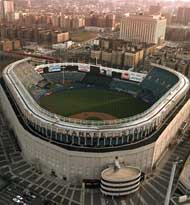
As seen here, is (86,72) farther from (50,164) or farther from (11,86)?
(50,164)

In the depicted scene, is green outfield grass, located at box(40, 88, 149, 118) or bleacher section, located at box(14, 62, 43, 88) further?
bleacher section, located at box(14, 62, 43, 88)

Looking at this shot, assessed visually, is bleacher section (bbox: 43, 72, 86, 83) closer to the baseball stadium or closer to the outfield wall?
the baseball stadium

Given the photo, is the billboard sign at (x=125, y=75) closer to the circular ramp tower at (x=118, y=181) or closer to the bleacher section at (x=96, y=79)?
the bleacher section at (x=96, y=79)

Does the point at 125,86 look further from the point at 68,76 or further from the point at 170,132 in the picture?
the point at 170,132

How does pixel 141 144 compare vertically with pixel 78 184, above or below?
above

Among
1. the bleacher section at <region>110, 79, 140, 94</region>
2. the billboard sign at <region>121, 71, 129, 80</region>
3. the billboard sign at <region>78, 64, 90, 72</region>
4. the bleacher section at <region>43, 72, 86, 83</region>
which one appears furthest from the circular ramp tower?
the billboard sign at <region>78, 64, 90, 72</region>

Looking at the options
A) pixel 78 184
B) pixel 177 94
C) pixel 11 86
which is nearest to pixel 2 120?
pixel 11 86

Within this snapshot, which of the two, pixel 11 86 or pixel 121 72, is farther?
pixel 121 72
